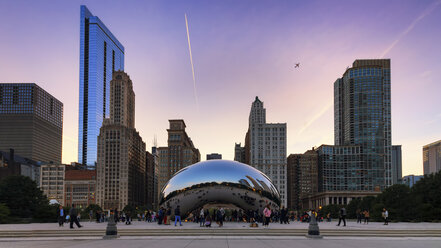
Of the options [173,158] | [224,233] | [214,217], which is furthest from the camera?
[173,158]

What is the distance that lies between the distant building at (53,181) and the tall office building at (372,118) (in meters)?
152

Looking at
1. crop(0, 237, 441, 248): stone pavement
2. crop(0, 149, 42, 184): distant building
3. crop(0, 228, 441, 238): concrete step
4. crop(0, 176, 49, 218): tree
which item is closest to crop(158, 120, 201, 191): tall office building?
crop(0, 149, 42, 184): distant building

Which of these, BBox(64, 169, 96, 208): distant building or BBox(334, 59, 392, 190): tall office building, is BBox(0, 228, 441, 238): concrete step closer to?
BBox(334, 59, 392, 190): tall office building

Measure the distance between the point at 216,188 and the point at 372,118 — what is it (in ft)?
558

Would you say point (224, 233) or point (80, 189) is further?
point (80, 189)

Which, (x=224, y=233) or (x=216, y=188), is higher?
(x=216, y=188)

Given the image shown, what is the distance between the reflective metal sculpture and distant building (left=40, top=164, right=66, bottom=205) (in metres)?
179

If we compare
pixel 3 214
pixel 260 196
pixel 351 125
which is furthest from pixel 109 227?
pixel 351 125

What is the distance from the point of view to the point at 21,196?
1978 inches

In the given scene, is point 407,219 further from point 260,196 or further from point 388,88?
point 388,88

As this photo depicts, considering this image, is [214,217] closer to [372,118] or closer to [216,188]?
[216,188]

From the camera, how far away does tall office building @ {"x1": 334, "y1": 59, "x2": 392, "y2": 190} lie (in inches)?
7254

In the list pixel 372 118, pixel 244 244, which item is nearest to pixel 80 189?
pixel 372 118

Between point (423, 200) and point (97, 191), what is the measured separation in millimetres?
170677
